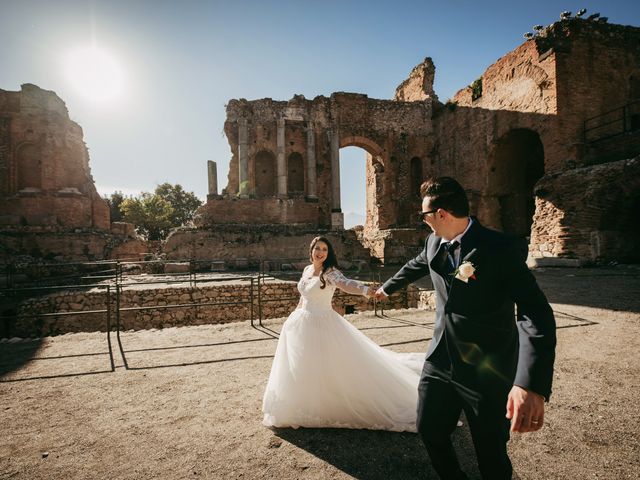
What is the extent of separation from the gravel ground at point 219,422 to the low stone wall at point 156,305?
4762mm

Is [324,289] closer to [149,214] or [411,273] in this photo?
[411,273]

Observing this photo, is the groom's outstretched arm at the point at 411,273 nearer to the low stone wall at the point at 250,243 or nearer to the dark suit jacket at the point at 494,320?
the dark suit jacket at the point at 494,320

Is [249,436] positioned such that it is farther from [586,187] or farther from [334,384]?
[586,187]

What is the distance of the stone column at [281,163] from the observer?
20.8 meters

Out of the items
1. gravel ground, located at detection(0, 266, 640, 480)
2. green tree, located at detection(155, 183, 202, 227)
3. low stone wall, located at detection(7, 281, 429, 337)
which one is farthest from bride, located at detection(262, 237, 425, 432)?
green tree, located at detection(155, 183, 202, 227)

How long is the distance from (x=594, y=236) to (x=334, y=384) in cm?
1425

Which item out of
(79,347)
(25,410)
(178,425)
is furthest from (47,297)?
(178,425)

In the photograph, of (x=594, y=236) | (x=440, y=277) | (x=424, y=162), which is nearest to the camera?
(x=440, y=277)

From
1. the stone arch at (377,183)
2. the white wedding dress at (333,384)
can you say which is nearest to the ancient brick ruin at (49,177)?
the stone arch at (377,183)

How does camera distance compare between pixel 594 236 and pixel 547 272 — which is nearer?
pixel 547 272

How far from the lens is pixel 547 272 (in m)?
11.7

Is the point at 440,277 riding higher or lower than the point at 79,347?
higher

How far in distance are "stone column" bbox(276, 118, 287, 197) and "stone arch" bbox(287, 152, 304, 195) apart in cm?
147

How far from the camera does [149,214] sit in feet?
127
